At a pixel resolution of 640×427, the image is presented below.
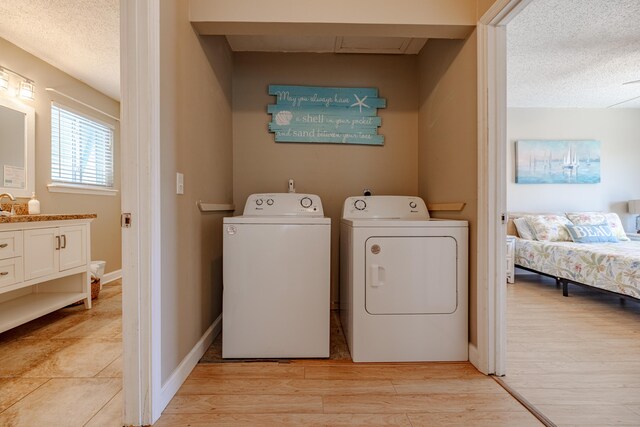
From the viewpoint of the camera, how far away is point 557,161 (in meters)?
4.59

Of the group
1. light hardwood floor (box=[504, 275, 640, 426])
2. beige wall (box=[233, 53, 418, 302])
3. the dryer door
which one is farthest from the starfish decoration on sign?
light hardwood floor (box=[504, 275, 640, 426])

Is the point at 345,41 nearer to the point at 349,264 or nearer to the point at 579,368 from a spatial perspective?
the point at 349,264

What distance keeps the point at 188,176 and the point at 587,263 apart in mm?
3746

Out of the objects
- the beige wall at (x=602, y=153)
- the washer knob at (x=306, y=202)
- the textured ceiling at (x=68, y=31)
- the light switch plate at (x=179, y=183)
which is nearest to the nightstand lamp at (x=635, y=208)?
the beige wall at (x=602, y=153)

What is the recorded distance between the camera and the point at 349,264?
203 centimetres

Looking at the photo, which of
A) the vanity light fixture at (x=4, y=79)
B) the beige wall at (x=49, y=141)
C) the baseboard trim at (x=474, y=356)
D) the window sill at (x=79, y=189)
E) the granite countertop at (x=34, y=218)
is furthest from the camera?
the window sill at (x=79, y=189)

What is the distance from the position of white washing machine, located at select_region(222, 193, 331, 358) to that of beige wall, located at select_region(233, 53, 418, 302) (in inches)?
36.9

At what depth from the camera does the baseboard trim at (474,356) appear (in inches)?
72.6

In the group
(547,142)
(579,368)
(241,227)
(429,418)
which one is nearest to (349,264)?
(241,227)

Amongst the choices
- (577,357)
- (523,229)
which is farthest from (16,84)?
(523,229)

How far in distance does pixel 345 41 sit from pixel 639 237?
461cm

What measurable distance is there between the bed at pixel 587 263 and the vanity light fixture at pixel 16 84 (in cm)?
548

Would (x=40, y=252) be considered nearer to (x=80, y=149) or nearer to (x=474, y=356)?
(x=80, y=149)

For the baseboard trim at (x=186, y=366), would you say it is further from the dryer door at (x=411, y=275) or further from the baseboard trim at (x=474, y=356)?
the baseboard trim at (x=474, y=356)
